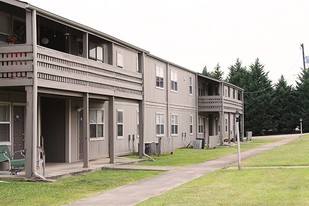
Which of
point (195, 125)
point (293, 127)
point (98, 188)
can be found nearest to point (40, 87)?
point (98, 188)

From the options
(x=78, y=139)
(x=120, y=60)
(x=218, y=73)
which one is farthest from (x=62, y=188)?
(x=218, y=73)

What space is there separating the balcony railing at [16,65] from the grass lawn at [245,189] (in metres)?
5.70

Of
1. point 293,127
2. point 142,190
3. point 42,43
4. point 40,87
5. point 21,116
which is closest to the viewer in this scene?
point 142,190

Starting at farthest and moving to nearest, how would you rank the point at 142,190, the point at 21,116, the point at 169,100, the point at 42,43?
the point at 169,100 → the point at 42,43 → the point at 21,116 → the point at 142,190

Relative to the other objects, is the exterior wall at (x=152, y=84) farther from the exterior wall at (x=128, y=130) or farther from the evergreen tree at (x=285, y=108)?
the evergreen tree at (x=285, y=108)

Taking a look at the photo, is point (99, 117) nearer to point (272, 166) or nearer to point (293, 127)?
Result: point (272, 166)

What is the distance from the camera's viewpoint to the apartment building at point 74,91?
14375mm

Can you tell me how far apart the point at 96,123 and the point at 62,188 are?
9715 mm

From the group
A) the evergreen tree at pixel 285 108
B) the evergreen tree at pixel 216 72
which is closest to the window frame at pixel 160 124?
the evergreen tree at pixel 285 108

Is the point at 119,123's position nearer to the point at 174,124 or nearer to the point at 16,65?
the point at 174,124

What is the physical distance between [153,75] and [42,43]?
35.4 ft

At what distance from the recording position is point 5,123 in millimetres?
16516

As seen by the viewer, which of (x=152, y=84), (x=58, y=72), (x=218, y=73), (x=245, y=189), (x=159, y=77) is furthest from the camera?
(x=218, y=73)

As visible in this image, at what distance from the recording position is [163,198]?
10750mm
